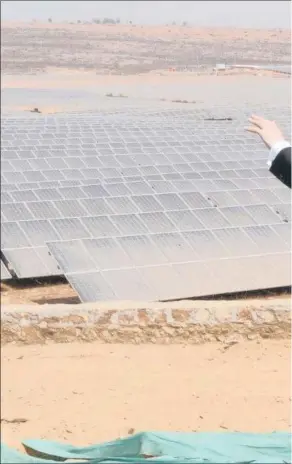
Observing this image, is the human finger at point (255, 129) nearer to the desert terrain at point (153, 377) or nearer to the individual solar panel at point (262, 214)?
the desert terrain at point (153, 377)

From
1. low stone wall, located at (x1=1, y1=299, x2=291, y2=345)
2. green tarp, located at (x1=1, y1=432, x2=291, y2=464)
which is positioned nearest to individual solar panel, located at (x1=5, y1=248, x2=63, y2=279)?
low stone wall, located at (x1=1, y1=299, x2=291, y2=345)

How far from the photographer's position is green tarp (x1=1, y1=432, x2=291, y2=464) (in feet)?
16.8

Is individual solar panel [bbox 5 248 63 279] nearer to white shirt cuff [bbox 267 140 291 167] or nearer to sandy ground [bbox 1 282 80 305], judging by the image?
sandy ground [bbox 1 282 80 305]

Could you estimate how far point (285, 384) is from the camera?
7551 mm

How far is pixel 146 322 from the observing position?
830 cm

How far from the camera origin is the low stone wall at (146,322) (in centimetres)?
819

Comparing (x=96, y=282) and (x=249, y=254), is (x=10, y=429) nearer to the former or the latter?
Result: (x=96, y=282)

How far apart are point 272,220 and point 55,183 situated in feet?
12.0

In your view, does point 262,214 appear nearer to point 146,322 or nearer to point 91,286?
point 91,286

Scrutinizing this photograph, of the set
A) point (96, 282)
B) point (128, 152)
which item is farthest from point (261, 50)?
point (128, 152)

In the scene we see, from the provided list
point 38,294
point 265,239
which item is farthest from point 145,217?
point 38,294

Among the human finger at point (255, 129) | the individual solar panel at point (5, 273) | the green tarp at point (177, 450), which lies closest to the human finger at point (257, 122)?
the human finger at point (255, 129)

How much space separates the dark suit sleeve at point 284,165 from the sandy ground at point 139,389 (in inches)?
152

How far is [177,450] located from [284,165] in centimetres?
299
